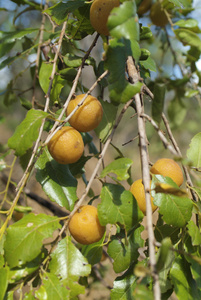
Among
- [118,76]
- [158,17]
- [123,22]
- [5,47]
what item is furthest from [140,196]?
[158,17]

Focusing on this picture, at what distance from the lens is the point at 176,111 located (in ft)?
5.27

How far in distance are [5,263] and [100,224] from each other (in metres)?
0.21

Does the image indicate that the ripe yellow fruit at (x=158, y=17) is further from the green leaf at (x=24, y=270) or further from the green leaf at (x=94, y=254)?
the green leaf at (x=24, y=270)

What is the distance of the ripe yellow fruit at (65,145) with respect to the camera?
70cm

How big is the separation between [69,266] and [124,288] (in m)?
0.16

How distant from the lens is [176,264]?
68cm

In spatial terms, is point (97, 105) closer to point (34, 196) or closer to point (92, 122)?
point (92, 122)

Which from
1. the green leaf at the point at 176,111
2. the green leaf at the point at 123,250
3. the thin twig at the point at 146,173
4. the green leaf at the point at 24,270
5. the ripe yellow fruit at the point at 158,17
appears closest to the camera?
the thin twig at the point at 146,173

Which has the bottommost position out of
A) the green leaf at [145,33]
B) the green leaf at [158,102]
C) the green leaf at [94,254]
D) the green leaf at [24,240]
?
the green leaf at [94,254]

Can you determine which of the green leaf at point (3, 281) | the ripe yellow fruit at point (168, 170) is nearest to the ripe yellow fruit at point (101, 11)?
the ripe yellow fruit at point (168, 170)

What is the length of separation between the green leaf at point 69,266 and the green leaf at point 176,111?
44.3 inches

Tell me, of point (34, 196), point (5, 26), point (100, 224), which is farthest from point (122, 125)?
point (100, 224)

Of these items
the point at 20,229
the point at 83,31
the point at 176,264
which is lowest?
the point at 176,264

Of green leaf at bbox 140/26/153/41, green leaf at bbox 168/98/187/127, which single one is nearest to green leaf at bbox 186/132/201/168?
green leaf at bbox 140/26/153/41
